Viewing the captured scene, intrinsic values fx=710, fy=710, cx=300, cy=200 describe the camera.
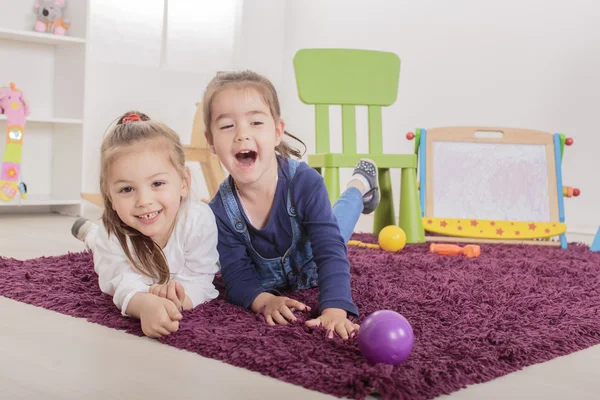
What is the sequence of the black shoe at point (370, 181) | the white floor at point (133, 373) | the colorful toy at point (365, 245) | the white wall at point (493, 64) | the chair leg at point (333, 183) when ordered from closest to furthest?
1. the white floor at point (133, 373)
2. the black shoe at point (370, 181)
3. the colorful toy at point (365, 245)
4. the chair leg at point (333, 183)
5. the white wall at point (493, 64)

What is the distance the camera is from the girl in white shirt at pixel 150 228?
1.19m

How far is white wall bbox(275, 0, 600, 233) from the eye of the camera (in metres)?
2.91

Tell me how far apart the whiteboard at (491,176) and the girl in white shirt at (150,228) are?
130 cm

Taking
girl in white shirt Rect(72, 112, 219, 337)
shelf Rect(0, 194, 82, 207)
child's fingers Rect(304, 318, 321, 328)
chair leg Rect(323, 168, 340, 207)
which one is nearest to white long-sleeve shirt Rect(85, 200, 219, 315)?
girl in white shirt Rect(72, 112, 219, 337)

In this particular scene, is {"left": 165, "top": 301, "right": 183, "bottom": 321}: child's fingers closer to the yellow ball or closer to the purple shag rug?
the purple shag rug

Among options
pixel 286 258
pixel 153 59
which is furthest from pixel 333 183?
pixel 153 59

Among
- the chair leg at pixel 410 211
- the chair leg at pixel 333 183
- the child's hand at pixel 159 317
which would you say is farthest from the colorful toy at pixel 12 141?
the child's hand at pixel 159 317

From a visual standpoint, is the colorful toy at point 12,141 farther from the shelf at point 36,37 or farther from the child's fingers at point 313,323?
the child's fingers at point 313,323

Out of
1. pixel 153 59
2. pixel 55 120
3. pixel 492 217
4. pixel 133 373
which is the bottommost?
pixel 133 373

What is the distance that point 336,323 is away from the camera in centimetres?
111

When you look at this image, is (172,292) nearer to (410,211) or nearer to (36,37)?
(410,211)

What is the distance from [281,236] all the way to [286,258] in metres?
0.05

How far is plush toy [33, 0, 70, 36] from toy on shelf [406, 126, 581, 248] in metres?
1.57

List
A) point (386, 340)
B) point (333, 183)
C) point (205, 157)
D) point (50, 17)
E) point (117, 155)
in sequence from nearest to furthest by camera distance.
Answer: point (386, 340) → point (117, 155) → point (333, 183) → point (50, 17) → point (205, 157)
